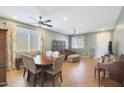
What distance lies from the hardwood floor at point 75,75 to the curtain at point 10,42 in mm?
254

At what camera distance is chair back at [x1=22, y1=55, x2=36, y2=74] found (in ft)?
10.3

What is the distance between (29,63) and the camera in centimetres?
326

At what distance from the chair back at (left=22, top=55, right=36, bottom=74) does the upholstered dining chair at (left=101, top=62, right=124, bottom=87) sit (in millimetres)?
1685

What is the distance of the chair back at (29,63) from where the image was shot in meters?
3.15

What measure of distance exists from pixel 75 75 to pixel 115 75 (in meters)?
1.31

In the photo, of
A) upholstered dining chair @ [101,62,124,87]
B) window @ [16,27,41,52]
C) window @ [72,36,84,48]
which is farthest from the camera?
window @ [72,36,84,48]

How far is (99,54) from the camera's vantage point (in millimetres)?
3408

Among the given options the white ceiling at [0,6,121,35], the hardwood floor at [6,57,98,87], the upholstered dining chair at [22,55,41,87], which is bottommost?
the hardwood floor at [6,57,98,87]

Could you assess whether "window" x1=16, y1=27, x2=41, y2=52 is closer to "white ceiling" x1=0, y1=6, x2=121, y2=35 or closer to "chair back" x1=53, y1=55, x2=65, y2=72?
"white ceiling" x1=0, y1=6, x2=121, y2=35

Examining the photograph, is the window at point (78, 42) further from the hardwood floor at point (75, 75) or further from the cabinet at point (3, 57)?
the cabinet at point (3, 57)

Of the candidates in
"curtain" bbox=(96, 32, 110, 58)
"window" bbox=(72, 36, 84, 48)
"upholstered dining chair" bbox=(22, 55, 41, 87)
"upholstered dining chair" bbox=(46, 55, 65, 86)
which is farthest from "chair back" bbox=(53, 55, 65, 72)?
"curtain" bbox=(96, 32, 110, 58)

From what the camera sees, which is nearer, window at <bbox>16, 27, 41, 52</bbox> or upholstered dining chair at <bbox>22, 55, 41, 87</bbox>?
window at <bbox>16, 27, 41, 52</bbox>

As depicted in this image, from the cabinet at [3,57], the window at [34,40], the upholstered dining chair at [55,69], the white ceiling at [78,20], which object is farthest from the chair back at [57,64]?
the cabinet at [3,57]

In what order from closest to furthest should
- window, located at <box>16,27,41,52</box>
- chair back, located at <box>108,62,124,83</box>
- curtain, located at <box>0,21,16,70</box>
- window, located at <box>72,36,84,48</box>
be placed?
Result: 1. chair back, located at <box>108,62,124,83</box>
2. window, located at <box>16,27,41,52</box>
3. curtain, located at <box>0,21,16,70</box>
4. window, located at <box>72,36,84,48</box>
